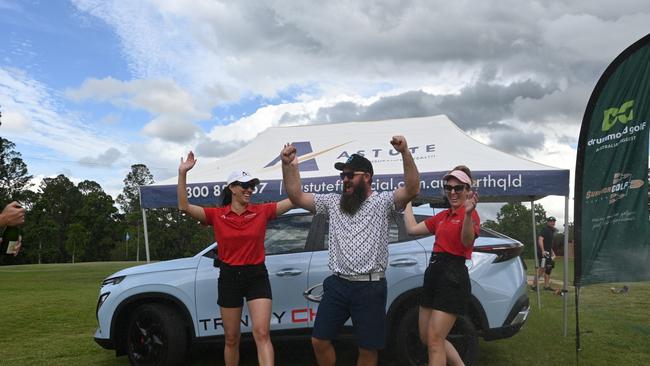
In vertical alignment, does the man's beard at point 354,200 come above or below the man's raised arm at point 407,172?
below

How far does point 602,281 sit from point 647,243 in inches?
19.8

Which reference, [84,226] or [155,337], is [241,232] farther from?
[84,226]

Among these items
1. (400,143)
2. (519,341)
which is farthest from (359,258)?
(519,341)

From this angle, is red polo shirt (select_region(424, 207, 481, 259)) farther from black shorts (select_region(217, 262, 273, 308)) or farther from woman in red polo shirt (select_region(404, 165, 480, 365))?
black shorts (select_region(217, 262, 273, 308))

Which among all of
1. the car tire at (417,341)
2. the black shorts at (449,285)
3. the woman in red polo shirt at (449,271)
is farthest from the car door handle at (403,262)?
the black shorts at (449,285)

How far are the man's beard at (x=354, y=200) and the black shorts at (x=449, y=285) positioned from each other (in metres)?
0.69

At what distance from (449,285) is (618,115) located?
96.8 inches

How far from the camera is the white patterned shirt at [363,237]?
3.39 metres

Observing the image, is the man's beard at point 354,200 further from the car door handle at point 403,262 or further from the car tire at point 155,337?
the car tire at point 155,337

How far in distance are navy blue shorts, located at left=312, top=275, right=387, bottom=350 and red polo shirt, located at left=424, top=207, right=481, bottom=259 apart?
52 cm

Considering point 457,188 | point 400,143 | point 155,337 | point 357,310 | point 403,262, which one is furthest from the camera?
point 155,337

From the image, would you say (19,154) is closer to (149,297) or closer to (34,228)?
(34,228)

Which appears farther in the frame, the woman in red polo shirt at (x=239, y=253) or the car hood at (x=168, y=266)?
the car hood at (x=168, y=266)

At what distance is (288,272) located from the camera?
486 centimetres
